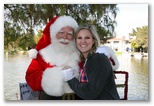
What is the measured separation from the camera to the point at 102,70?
1.31 metres

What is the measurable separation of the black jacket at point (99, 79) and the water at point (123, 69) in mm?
946

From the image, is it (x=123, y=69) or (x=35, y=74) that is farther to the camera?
(x=123, y=69)

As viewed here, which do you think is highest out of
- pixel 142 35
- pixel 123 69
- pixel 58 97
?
pixel 142 35

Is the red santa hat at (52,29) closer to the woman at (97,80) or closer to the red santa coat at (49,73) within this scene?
the red santa coat at (49,73)

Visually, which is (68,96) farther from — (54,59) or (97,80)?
(97,80)

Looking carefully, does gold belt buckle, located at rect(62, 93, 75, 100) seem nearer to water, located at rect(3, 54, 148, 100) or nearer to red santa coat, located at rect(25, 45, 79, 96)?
red santa coat, located at rect(25, 45, 79, 96)

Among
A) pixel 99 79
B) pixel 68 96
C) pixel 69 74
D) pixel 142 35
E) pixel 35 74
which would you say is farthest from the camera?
pixel 142 35

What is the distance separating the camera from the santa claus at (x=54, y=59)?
184cm

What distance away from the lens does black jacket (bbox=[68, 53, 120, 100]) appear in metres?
1.31

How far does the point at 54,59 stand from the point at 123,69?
728mm

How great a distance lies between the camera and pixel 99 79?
1.32 metres

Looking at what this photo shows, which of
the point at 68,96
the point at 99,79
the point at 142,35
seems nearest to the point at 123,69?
the point at 142,35

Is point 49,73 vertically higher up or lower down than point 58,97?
higher up

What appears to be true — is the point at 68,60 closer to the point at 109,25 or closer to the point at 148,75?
the point at 109,25
